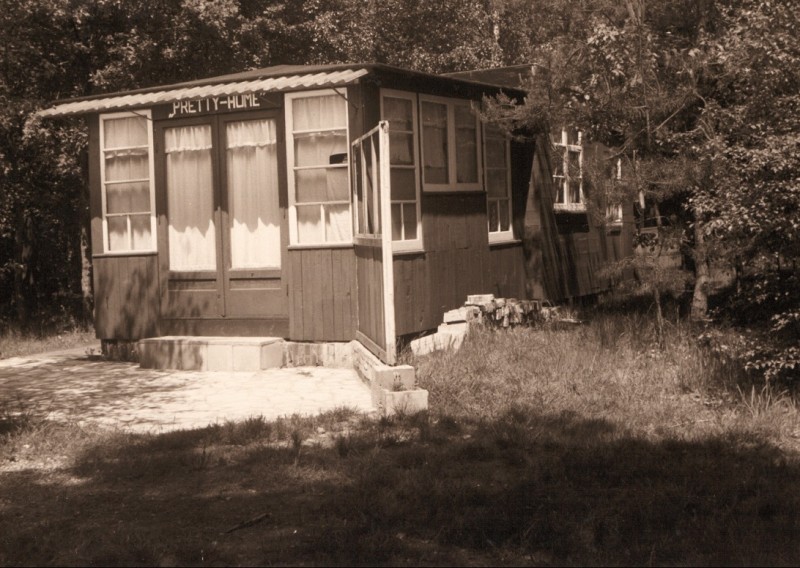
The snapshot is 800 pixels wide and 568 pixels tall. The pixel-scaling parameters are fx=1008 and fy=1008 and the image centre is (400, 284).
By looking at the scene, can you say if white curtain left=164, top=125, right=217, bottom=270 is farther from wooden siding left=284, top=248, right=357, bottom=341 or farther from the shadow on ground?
the shadow on ground

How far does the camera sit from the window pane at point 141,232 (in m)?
13.7

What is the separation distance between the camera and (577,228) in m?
17.0

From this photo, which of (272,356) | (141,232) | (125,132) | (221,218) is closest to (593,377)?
(272,356)

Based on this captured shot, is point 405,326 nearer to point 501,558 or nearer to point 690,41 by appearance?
point 690,41

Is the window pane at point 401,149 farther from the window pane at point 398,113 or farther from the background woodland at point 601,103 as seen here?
the background woodland at point 601,103

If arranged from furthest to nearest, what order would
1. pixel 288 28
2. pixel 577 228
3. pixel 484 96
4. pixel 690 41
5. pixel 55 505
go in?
pixel 288 28
pixel 577 228
pixel 484 96
pixel 690 41
pixel 55 505

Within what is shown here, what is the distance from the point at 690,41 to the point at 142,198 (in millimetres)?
7333

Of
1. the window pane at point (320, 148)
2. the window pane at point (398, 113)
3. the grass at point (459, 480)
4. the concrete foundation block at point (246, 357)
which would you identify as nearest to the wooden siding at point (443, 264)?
the window pane at point (398, 113)

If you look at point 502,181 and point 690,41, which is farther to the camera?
point 502,181

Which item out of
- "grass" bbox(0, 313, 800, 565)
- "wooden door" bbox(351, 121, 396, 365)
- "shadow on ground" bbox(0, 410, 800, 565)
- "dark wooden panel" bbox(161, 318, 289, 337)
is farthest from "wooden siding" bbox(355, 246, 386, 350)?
"shadow on ground" bbox(0, 410, 800, 565)

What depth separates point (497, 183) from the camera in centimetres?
1444

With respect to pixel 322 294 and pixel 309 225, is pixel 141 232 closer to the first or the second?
pixel 309 225

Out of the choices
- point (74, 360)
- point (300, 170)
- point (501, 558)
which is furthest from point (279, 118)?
point (501, 558)

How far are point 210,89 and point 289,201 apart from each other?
1.65 meters
